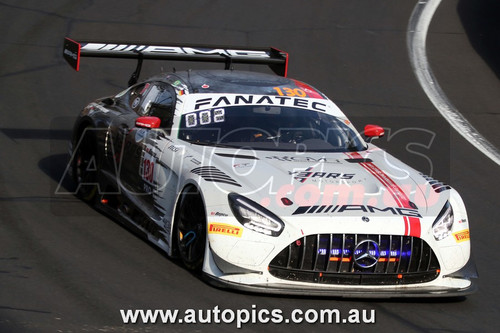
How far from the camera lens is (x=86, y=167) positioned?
9.12m

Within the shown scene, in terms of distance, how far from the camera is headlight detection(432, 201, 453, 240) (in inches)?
256

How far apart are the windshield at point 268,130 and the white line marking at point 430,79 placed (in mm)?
3799

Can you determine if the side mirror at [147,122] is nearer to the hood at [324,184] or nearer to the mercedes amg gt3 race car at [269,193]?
the mercedes amg gt3 race car at [269,193]

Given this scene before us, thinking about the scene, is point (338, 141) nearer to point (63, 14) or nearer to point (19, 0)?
point (63, 14)

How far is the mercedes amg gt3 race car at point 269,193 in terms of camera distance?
20.5ft

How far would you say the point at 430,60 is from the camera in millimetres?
16000

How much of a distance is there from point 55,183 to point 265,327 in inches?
171

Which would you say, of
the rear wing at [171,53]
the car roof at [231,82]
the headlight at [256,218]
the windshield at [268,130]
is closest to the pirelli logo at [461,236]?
the headlight at [256,218]

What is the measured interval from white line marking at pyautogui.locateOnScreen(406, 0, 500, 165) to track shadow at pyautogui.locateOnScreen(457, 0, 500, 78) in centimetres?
70

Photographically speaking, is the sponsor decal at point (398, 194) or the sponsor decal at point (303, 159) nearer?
the sponsor decal at point (398, 194)

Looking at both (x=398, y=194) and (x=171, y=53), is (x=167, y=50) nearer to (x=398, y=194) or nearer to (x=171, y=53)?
(x=171, y=53)

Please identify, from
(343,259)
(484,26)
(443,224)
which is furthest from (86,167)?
(484,26)

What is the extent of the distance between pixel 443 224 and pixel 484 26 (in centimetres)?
1224

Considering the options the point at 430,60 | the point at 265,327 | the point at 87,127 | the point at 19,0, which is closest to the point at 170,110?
the point at 87,127
